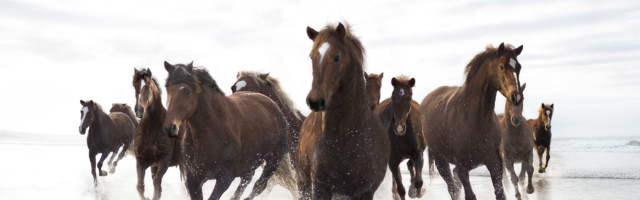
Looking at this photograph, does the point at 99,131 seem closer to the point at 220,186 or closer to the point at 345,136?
the point at 220,186

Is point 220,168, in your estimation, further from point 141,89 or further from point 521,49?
point 521,49

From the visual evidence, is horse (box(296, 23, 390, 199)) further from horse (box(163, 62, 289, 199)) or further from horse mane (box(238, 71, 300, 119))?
horse mane (box(238, 71, 300, 119))

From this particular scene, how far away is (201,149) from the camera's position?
609cm

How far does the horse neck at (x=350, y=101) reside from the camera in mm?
4074

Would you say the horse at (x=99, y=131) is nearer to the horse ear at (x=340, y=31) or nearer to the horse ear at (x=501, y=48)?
the horse ear at (x=501, y=48)

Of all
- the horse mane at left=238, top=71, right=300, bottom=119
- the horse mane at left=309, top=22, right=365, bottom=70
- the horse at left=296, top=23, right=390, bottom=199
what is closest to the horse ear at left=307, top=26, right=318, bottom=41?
the horse at left=296, top=23, right=390, bottom=199

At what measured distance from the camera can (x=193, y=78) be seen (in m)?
6.07

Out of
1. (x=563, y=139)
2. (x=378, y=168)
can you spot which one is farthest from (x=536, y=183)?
(x=563, y=139)

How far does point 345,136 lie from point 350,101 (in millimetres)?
281

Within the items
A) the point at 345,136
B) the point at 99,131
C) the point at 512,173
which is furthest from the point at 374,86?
the point at 99,131

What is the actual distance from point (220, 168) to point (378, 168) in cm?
231

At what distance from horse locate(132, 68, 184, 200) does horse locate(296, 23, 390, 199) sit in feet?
13.9

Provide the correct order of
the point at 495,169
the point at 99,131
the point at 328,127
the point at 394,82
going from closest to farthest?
1. the point at 328,127
2. the point at 495,169
3. the point at 394,82
4. the point at 99,131

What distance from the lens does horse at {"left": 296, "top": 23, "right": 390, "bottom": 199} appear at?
4027mm
